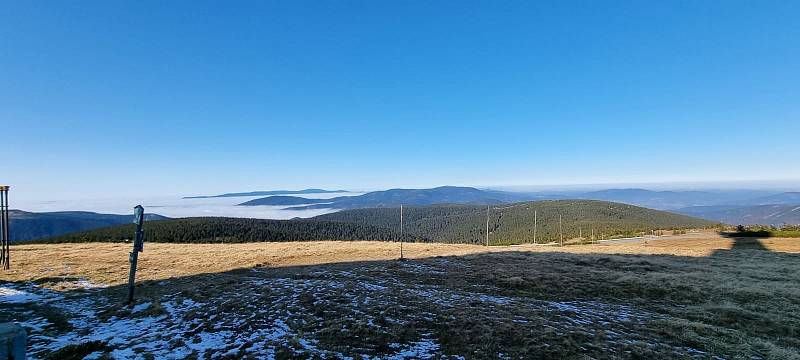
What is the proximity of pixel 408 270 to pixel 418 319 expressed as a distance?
1267 cm

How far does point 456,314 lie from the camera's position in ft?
46.1

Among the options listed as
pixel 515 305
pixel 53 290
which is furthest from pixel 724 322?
pixel 53 290

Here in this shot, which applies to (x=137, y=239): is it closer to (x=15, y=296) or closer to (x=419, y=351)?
(x=15, y=296)

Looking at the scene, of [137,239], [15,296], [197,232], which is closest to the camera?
[137,239]

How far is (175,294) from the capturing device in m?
18.0

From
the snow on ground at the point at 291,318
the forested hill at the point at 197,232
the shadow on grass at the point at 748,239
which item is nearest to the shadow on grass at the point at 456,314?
the snow on ground at the point at 291,318

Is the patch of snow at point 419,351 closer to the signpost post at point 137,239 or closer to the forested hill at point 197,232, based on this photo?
the signpost post at point 137,239

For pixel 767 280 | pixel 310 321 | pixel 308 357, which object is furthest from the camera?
Answer: pixel 767 280

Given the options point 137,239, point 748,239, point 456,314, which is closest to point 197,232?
point 137,239

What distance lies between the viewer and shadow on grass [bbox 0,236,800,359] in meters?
11.0

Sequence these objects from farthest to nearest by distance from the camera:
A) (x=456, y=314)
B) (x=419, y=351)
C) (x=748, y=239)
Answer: (x=748, y=239) → (x=456, y=314) → (x=419, y=351)

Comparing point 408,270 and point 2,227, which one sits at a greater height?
point 2,227

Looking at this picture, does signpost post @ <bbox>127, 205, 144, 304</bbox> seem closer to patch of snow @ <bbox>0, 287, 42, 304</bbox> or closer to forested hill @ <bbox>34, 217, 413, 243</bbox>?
patch of snow @ <bbox>0, 287, 42, 304</bbox>

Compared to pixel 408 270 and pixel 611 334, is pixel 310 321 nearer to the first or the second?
pixel 611 334
